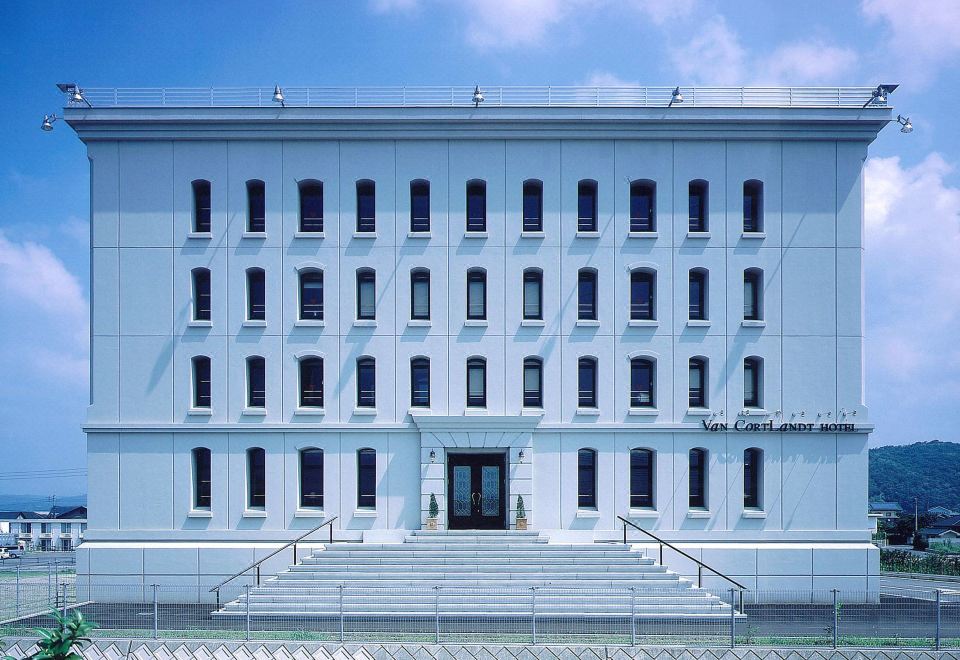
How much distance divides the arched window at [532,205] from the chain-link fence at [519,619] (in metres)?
12.8

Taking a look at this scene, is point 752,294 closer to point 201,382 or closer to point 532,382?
point 532,382

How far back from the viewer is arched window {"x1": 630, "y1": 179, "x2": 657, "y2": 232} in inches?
1052

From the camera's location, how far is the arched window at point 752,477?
2619cm

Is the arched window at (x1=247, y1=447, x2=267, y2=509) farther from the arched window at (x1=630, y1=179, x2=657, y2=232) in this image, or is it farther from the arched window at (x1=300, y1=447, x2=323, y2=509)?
the arched window at (x1=630, y1=179, x2=657, y2=232)

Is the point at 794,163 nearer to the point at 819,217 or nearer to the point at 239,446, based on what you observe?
the point at 819,217

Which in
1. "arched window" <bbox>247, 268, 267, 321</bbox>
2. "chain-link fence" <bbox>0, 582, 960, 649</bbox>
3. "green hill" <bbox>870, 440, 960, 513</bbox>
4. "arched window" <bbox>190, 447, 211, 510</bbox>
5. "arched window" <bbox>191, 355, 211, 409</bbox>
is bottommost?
"green hill" <bbox>870, 440, 960, 513</bbox>

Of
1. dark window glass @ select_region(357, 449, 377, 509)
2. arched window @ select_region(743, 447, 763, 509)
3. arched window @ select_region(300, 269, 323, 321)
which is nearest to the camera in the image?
dark window glass @ select_region(357, 449, 377, 509)

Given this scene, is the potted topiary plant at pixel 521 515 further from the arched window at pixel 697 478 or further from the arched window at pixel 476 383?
the arched window at pixel 697 478

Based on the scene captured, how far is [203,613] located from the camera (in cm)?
2230

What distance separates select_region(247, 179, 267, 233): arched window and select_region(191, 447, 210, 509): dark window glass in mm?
8416

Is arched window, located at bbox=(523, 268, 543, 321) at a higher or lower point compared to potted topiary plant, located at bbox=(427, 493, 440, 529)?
higher

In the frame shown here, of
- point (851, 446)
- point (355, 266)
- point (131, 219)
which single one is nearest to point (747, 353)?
point (851, 446)

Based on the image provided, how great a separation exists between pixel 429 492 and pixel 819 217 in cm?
1747

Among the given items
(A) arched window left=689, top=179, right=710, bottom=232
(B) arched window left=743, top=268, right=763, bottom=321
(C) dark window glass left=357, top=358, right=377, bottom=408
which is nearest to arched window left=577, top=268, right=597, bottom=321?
(A) arched window left=689, top=179, right=710, bottom=232
